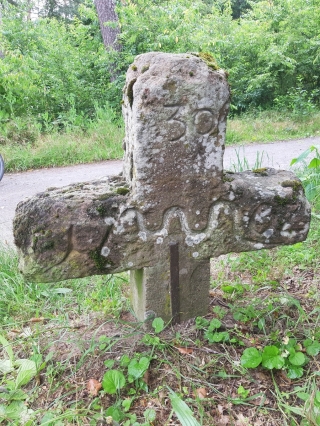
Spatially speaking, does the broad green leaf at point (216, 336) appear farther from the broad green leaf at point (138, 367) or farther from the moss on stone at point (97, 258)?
the moss on stone at point (97, 258)

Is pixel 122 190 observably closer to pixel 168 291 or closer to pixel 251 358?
pixel 168 291

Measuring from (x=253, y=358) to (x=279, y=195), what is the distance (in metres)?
0.78

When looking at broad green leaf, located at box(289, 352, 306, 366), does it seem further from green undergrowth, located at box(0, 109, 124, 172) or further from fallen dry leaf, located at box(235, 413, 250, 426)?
green undergrowth, located at box(0, 109, 124, 172)

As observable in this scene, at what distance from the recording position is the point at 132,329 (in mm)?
2027

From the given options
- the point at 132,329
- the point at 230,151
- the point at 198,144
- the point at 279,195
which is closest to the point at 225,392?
the point at 132,329

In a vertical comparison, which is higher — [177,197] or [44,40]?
[44,40]

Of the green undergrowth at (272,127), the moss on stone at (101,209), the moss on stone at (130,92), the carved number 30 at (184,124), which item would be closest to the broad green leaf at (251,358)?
the moss on stone at (101,209)

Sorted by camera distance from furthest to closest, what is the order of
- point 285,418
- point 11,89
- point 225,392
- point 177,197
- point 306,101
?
1. point 306,101
2. point 11,89
3. point 177,197
4. point 225,392
5. point 285,418

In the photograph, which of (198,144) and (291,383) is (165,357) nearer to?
(291,383)

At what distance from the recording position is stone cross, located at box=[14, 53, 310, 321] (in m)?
1.67

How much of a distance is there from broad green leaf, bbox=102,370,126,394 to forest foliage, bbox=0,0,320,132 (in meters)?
6.41

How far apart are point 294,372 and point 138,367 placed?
699 millimetres

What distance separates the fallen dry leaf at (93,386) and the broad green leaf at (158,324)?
36 centimetres

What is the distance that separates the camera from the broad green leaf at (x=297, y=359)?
5.68ft
